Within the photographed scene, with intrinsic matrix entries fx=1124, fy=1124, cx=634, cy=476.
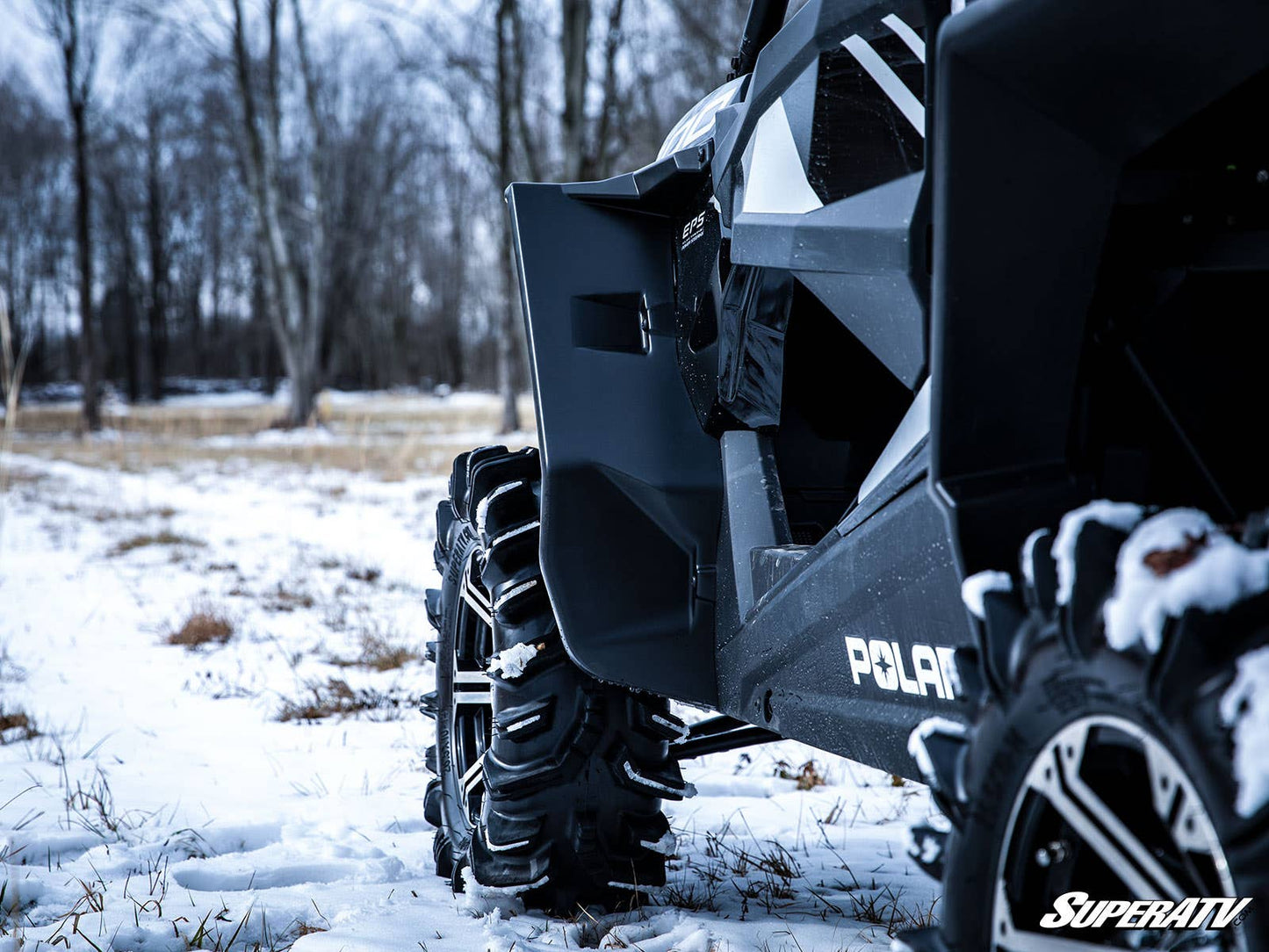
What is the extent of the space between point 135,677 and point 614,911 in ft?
9.15

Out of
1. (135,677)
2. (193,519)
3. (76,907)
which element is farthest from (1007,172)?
(193,519)

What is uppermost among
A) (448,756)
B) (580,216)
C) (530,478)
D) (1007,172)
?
(580,216)

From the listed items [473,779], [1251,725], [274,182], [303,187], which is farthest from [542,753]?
[303,187]

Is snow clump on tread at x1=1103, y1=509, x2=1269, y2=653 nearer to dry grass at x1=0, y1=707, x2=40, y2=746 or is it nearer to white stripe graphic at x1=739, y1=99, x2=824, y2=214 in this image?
white stripe graphic at x1=739, y1=99, x2=824, y2=214

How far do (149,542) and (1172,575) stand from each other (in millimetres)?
7840

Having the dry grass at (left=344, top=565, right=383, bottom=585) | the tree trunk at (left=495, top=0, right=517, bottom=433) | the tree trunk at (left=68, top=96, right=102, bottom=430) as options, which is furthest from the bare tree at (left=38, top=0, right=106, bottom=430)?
the dry grass at (left=344, top=565, right=383, bottom=585)

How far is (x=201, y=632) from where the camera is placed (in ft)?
15.7

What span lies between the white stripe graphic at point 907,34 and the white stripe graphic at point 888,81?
4 cm

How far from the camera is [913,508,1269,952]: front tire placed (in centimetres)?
74

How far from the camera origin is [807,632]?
4.94ft

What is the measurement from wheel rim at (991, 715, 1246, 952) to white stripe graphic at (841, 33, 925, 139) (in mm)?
710

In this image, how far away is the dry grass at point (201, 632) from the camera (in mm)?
4750

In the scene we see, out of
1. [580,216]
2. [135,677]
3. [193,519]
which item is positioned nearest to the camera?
[580,216]

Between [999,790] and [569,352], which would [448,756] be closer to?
[569,352]
